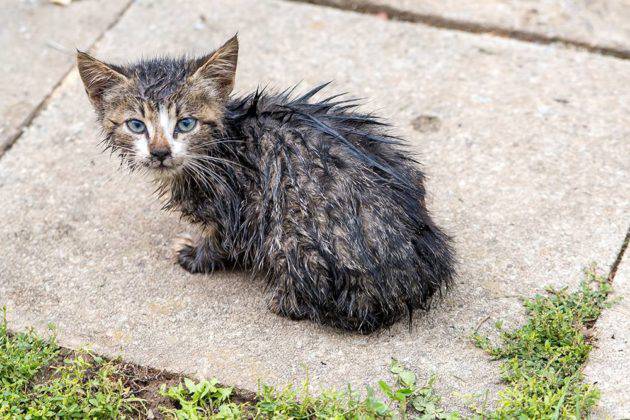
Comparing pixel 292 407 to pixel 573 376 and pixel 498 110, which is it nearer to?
pixel 573 376

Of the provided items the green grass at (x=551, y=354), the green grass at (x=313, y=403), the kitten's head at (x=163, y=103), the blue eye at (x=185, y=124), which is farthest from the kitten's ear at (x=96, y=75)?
the green grass at (x=551, y=354)

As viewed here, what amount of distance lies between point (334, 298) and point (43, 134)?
2.37 m

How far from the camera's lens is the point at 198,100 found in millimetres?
4156

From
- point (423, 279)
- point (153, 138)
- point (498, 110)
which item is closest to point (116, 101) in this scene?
point (153, 138)

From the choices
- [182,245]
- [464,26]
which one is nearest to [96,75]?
[182,245]

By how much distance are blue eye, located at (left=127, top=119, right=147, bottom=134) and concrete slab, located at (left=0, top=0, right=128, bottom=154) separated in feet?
4.79

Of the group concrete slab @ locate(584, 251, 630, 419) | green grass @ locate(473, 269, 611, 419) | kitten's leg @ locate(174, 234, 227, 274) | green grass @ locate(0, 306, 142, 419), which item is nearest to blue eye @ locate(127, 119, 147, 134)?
kitten's leg @ locate(174, 234, 227, 274)

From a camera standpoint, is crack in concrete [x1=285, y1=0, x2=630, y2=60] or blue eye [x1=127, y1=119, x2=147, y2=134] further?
crack in concrete [x1=285, y1=0, x2=630, y2=60]

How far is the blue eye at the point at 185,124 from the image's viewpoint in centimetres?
415

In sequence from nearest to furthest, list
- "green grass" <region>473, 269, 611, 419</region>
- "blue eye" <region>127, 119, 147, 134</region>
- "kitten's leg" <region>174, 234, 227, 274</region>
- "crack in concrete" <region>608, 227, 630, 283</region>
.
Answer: "green grass" <region>473, 269, 611, 419</region>, "blue eye" <region>127, 119, 147, 134</region>, "crack in concrete" <region>608, 227, 630, 283</region>, "kitten's leg" <region>174, 234, 227, 274</region>

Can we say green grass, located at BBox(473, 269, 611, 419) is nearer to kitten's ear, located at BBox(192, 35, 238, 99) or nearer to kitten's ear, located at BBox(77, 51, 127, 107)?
kitten's ear, located at BBox(192, 35, 238, 99)

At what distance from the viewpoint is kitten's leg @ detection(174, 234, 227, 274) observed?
14.6 feet

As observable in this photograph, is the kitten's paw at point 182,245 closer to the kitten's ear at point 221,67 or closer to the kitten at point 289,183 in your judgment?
the kitten at point 289,183

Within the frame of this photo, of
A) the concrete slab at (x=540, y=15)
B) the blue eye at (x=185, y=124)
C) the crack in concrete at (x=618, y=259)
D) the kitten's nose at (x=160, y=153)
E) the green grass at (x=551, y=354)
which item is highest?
the concrete slab at (x=540, y=15)
